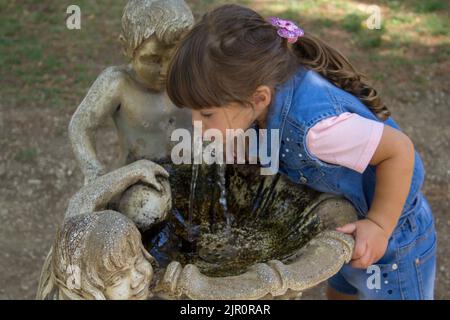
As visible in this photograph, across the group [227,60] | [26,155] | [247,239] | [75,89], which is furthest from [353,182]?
[75,89]

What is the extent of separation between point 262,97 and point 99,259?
2.30 ft

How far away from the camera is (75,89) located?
5609 mm

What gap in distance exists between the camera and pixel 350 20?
253 inches

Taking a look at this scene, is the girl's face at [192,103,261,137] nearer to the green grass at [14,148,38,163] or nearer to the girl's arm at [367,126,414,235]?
the girl's arm at [367,126,414,235]

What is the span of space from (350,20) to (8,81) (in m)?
3.07

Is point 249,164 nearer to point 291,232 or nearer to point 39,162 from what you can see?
point 291,232

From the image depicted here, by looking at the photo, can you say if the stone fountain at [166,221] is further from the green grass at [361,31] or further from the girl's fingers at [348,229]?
the green grass at [361,31]

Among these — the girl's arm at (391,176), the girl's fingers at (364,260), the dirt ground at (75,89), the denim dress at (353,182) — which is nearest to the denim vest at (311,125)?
the denim dress at (353,182)

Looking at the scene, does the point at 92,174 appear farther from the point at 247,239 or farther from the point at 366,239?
the point at 366,239

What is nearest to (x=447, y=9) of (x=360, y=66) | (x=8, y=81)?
(x=360, y=66)

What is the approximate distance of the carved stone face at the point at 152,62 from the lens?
2168 mm

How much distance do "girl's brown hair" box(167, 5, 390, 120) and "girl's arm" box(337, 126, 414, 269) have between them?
36 centimetres

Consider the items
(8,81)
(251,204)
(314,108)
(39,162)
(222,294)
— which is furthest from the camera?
(8,81)

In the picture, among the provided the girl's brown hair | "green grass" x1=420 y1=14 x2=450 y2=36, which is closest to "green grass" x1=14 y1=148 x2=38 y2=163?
the girl's brown hair
